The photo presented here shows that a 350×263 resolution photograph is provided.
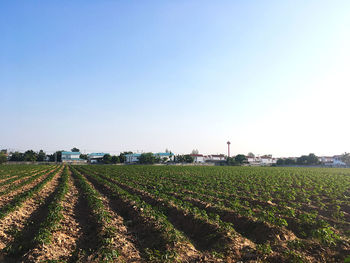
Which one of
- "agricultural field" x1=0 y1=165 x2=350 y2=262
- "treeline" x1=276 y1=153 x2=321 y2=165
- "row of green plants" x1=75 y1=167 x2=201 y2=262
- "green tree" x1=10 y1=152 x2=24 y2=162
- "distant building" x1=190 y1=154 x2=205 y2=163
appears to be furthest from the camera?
"distant building" x1=190 y1=154 x2=205 y2=163

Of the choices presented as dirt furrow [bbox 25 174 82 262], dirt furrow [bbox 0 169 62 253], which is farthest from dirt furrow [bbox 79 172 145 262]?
dirt furrow [bbox 0 169 62 253]

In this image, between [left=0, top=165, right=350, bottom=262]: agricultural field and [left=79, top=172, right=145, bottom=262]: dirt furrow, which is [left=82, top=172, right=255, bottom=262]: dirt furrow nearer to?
[left=0, top=165, right=350, bottom=262]: agricultural field

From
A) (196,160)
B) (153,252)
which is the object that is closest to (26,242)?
(153,252)

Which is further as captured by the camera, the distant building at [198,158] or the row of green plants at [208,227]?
the distant building at [198,158]

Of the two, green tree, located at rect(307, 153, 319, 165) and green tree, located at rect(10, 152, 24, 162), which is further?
green tree, located at rect(307, 153, 319, 165)

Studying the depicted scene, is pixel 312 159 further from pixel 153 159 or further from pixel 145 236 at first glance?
pixel 145 236

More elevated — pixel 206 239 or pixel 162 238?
pixel 162 238

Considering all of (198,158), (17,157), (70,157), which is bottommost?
(198,158)

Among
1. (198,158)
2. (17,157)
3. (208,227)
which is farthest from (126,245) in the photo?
(198,158)

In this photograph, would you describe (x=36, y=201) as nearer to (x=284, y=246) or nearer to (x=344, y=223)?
(x=284, y=246)

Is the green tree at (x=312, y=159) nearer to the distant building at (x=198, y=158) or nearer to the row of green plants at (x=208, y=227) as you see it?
the distant building at (x=198, y=158)

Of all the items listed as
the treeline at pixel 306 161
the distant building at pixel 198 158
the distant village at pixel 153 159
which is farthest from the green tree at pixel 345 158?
the distant building at pixel 198 158

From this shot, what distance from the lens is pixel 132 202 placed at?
15734mm

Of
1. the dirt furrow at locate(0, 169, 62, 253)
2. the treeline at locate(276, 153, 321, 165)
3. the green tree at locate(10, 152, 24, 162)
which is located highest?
the green tree at locate(10, 152, 24, 162)
